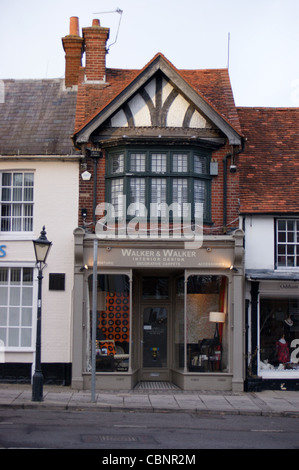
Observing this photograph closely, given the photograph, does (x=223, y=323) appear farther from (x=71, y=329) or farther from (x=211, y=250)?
(x=71, y=329)

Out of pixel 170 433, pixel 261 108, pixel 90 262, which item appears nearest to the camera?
pixel 170 433

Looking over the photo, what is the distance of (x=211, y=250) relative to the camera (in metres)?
17.7

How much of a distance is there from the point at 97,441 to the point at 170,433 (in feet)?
5.44

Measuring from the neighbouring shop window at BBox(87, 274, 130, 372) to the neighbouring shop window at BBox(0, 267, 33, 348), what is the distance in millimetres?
1847

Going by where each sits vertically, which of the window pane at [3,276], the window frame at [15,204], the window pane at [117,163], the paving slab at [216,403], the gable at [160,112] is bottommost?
the paving slab at [216,403]

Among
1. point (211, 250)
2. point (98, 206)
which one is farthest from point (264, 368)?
point (98, 206)

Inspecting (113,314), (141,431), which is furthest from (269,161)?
(141,431)

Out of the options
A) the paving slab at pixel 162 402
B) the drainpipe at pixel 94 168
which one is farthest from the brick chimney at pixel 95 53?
the paving slab at pixel 162 402

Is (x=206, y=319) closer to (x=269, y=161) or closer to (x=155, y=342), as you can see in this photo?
(x=155, y=342)

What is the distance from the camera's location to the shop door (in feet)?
61.9

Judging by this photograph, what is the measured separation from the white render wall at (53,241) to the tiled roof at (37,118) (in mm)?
539

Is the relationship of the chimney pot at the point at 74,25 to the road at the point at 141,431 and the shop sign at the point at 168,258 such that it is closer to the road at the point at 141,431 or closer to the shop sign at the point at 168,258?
the shop sign at the point at 168,258

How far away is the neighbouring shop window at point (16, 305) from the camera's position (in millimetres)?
18094

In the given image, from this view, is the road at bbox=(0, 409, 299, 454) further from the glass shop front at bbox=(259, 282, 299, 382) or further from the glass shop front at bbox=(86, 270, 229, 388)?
the glass shop front at bbox=(259, 282, 299, 382)
